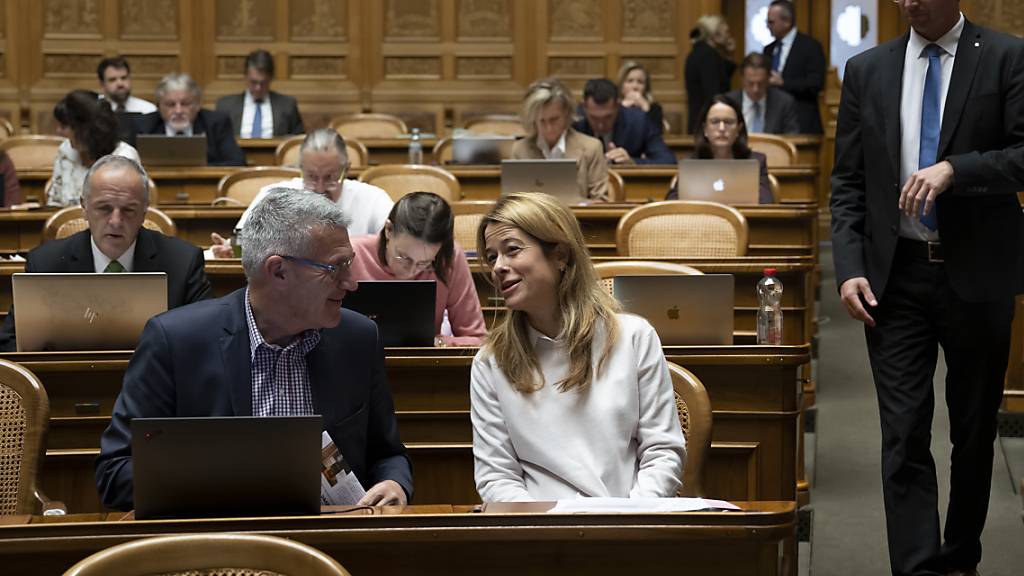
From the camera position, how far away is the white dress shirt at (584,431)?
2.75m

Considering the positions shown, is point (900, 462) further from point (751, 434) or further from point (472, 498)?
point (472, 498)

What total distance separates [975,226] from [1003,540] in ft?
4.30

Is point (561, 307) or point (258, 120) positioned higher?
point (258, 120)

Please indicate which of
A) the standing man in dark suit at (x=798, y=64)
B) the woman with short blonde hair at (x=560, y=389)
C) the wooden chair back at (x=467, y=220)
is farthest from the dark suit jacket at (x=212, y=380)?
the standing man in dark suit at (x=798, y=64)

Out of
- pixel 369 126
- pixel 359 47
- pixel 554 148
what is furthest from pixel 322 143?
pixel 359 47

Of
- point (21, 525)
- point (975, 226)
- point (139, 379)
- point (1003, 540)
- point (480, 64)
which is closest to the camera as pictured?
point (21, 525)

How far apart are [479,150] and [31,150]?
9.16ft

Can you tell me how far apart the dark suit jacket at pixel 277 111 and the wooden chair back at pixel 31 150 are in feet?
5.31

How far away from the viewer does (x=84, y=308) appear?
3568 millimetres

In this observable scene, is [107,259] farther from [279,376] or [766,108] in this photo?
[766,108]

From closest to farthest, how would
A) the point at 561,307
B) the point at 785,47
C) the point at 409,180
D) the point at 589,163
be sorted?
the point at 561,307 → the point at 409,180 → the point at 589,163 → the point at 785,47

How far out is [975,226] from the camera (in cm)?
347

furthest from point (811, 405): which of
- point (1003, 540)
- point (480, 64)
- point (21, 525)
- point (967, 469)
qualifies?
point (480, 64)

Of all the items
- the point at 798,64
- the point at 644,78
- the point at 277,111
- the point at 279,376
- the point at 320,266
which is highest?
the point at 798,64
